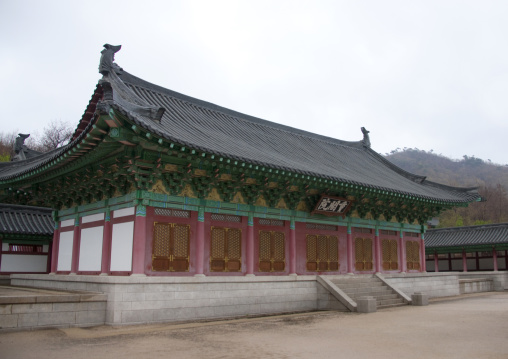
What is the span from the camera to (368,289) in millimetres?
19047

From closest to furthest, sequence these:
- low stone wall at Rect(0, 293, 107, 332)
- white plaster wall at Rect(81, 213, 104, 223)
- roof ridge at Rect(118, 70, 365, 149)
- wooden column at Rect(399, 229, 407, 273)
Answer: low stone wall at Rect(0, 293, 107, 332) < white plaster wall at Rect(81, 213, 104, 223) < roof ridge at Rect(118, 70, 365, 149) < wooden column at Rect(399, 229, 407, 273)

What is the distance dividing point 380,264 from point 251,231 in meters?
8.26

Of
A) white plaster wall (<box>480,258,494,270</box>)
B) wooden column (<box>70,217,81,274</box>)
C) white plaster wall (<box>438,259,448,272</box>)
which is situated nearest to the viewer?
wooden column (<box>70,217,81,274</box>)

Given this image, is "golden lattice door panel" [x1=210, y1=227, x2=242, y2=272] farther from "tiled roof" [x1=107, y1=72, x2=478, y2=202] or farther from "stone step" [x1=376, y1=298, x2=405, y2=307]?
"stone step" [x1=376, y1=298, x2=405, y2=307]

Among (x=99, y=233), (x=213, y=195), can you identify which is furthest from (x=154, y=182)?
(x=99, y=233)

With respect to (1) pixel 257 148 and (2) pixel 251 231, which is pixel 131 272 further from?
(1) pixel 257 148

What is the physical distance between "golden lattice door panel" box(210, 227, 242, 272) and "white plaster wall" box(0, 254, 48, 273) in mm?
10934

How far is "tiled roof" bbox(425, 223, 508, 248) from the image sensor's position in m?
35.7

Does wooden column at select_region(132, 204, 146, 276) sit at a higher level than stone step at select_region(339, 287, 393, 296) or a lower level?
higher

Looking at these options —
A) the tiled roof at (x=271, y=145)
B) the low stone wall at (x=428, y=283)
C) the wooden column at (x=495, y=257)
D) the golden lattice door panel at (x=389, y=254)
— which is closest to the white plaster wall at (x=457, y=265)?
the wooden column at (x=495, y=257)

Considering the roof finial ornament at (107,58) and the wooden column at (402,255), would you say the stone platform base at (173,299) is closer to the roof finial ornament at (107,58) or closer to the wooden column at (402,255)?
the wooden column at (402,255)

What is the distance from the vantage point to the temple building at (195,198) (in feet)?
46.5

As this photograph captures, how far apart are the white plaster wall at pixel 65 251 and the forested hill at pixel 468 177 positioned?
64.3 metres

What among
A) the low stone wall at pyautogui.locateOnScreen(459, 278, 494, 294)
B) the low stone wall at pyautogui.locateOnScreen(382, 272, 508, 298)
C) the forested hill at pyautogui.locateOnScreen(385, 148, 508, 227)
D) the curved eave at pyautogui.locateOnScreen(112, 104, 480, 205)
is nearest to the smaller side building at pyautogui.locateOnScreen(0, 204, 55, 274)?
the curved eave at pyautogui.locateOnScreen(112, 104, 480, 205)
